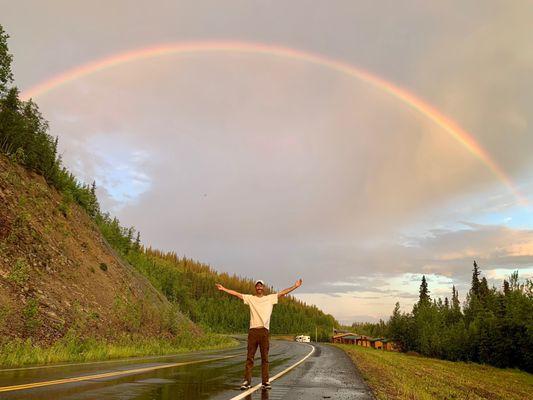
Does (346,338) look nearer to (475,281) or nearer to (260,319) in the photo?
(475,281)

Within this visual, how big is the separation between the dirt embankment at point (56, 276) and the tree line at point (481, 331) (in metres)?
38.2

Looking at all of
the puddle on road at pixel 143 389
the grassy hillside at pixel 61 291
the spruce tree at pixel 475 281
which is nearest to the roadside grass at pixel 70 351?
the grassy hillside at pixel 61 291

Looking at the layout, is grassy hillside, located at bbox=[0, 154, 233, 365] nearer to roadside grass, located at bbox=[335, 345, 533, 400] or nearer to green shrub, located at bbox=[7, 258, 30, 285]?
green shrub, located at bbox=[7, 258, 30, 285]

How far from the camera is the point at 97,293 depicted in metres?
28.8

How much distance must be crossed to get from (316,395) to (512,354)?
50749mm

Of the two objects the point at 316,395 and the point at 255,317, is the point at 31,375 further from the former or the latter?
the point at 316,395

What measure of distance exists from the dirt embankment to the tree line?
38187 mm

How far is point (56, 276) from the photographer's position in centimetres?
2555

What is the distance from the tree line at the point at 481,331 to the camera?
4912 centimetres

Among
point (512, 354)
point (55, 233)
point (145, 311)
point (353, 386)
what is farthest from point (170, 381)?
point (512, 354)

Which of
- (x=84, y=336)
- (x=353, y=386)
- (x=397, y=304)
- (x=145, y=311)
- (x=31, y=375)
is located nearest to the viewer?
(x=31, y=375)

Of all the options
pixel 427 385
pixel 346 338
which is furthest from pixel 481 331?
pixel 346 338

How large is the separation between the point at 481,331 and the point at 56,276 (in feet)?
175

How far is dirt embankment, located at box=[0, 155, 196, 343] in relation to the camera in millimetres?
20094
